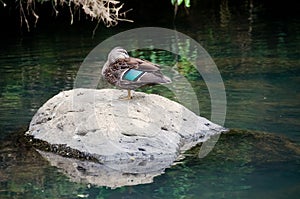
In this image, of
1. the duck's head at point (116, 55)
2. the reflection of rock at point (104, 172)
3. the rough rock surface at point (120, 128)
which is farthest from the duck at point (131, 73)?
the reflection of rock at point (104, 172)

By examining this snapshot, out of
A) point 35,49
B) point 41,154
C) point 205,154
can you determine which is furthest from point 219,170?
point 35,49

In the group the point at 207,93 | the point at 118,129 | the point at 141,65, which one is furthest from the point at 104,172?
the point at 207,93

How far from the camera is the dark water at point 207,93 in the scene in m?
5.54

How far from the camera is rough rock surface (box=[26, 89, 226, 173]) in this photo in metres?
6.13

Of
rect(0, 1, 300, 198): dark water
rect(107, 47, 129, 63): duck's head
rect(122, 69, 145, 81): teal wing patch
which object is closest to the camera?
rect(0, 1, 300, 198): dark water

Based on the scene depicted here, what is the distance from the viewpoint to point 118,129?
6.33 meters

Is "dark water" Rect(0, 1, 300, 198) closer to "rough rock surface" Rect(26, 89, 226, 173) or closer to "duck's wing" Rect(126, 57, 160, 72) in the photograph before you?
"rough rock surface" Rect(26, 89, 226, 173)

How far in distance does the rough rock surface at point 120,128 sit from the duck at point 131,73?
292mm

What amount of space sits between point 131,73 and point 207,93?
309cm

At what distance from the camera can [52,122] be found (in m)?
6.80

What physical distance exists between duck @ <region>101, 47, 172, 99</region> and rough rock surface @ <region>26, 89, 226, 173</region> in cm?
29

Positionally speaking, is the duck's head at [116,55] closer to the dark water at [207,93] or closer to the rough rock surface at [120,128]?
the rough rock surface at [120,128]

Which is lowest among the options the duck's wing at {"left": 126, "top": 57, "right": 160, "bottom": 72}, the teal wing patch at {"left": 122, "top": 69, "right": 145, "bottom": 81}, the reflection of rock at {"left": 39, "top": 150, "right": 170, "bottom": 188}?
the reflection of rock at {"left": 39, "top": 150, "right": 170, "bottom": 188}

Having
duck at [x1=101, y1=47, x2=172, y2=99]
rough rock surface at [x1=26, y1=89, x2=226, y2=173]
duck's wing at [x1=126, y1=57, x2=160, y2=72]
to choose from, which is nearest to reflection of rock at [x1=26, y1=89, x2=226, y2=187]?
rough rock surface at [x1=26, y1=89, x2=226, y2=173]
